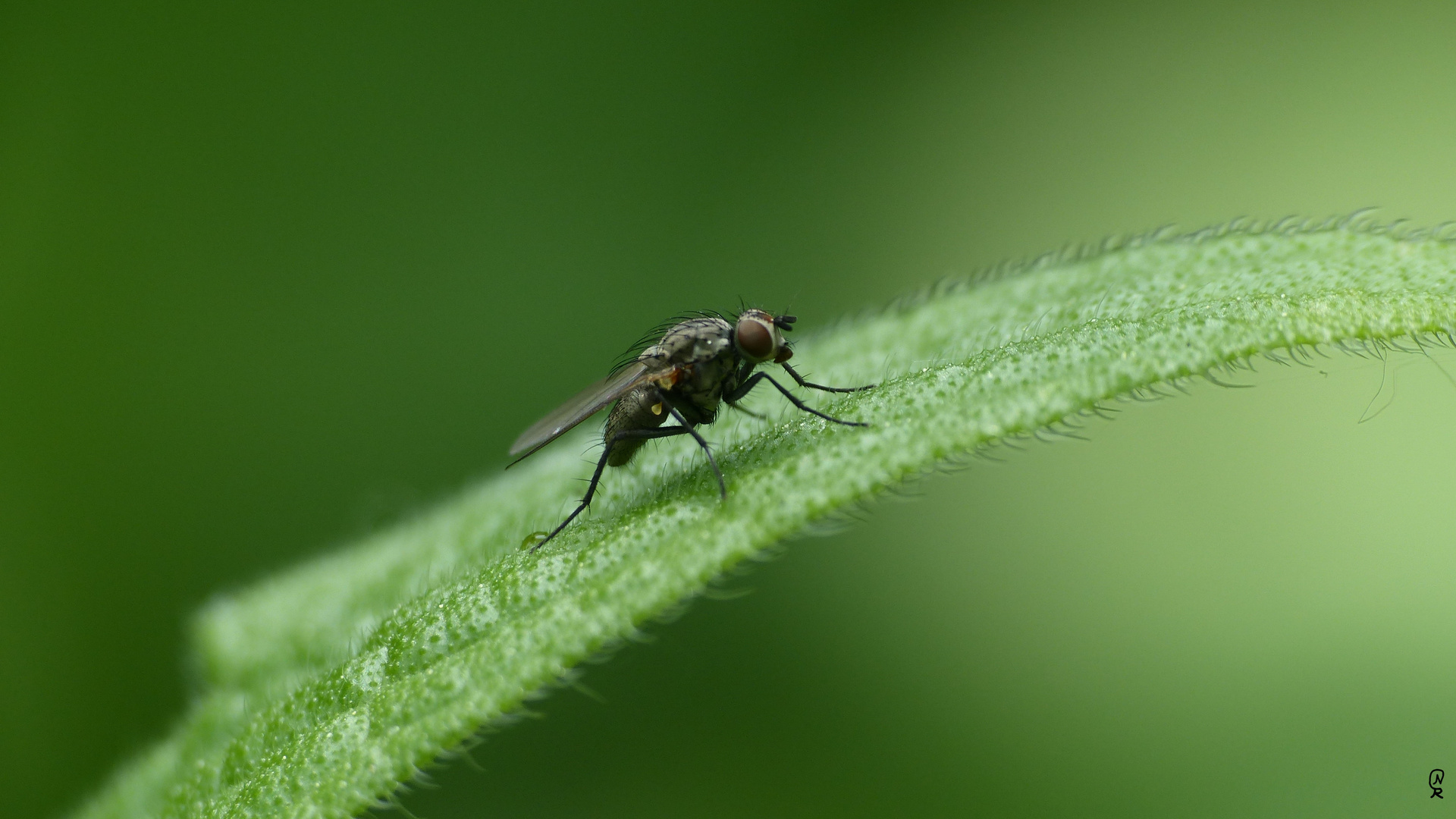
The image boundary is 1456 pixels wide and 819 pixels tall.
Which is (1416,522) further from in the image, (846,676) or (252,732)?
(252,732)

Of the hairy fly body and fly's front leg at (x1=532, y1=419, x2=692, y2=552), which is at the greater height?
the hairy fly body

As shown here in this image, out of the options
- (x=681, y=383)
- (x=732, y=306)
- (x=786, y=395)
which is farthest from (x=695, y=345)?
(x=732, y=306)

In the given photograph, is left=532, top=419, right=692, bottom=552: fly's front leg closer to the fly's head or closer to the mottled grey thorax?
the mottled grey thorax

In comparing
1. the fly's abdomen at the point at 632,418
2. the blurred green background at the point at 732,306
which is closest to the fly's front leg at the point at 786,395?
the fly's abdomen at the point at 632,418

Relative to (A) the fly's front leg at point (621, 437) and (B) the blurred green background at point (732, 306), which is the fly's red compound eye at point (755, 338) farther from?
(B) the blurred green background at point (732, 306)

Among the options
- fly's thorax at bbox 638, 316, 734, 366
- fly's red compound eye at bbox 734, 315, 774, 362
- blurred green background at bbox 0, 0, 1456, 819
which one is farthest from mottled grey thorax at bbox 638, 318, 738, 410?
blurred green background at bbox 0, 0, 1456, 819

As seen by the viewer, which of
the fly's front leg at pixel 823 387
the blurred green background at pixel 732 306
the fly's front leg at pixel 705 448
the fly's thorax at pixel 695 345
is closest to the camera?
the fly's front leg at pixel 705 448
